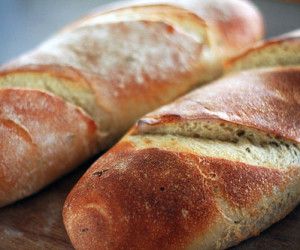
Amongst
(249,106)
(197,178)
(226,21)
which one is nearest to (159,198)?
(197,178)

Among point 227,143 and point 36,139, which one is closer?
point 227,143

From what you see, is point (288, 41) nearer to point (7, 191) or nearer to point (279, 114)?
point (279, 114)

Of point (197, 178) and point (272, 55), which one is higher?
point (272, 55)

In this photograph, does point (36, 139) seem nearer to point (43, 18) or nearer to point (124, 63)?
point (124, 63)

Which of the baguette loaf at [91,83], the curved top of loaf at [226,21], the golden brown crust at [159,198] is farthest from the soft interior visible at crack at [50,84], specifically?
the curved top of loaf at [226,21]

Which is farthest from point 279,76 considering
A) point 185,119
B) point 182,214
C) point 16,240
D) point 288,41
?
point 16,240

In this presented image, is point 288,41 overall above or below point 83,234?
above

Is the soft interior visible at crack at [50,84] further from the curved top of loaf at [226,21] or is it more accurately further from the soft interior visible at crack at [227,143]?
the curved top of loaf at [226,21]
